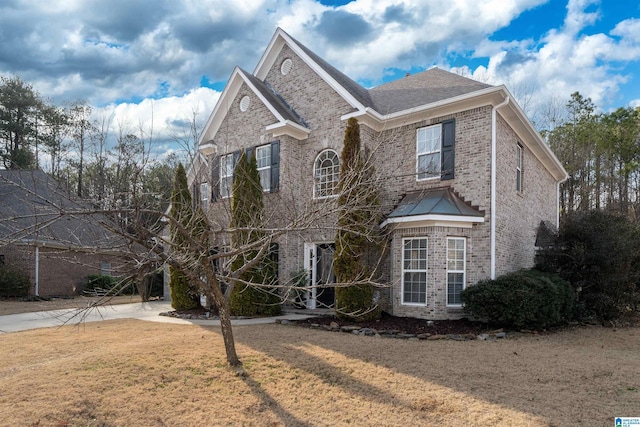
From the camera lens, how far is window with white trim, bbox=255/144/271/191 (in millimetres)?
14403

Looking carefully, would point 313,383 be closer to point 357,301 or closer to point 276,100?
point 357,301

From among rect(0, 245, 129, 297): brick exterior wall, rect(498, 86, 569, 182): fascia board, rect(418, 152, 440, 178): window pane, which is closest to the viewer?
rect(498, 86, 569, 182): fascia board

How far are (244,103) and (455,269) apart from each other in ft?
31.7

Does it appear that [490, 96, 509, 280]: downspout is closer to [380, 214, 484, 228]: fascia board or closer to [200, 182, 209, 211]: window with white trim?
[380, 214, 484, 228]: fascia board

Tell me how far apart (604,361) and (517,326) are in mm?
2735

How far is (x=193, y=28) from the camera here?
894 cm

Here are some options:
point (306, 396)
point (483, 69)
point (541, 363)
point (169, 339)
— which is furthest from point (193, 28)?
point (483, 69)

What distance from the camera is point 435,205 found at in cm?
1087

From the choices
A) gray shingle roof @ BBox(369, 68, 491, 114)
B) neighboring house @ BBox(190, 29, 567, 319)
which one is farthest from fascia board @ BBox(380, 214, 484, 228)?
gray shingle roof @ BBox(369, 68, 491, 114)

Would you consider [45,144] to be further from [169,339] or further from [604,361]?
[604,361]

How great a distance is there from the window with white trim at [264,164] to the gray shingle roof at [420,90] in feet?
13.6

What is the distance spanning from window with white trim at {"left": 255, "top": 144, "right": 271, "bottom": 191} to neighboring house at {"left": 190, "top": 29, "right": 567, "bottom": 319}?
38mm

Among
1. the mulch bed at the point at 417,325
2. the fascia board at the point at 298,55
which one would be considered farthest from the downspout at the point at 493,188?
the fascia board at the point at 298,55

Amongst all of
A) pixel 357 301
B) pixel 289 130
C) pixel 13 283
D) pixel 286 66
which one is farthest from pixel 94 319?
pixel 286 66
